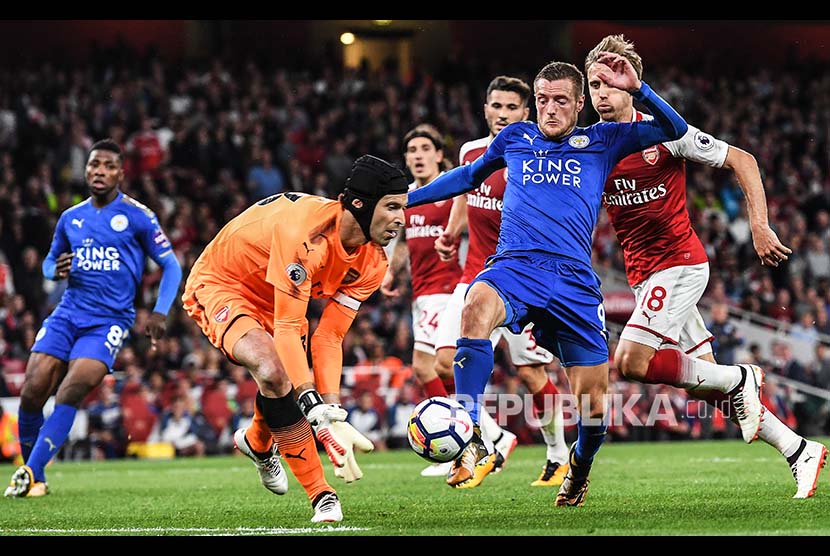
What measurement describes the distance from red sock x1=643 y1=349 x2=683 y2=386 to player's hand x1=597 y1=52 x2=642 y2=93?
6.10ft

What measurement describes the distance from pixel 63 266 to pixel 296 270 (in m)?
3.82

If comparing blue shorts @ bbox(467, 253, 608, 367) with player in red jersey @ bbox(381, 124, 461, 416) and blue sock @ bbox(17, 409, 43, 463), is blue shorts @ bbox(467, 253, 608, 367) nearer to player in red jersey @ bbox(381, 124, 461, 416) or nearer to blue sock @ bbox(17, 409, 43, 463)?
player in red jersey @ bbox(381, 124, 461, 416)

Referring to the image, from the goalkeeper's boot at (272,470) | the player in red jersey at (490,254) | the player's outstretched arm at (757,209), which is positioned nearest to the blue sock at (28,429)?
the goalkeeper's boot at (272,470)

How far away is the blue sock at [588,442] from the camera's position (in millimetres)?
6879

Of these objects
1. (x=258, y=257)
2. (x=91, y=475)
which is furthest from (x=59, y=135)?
(x=258, y=257)

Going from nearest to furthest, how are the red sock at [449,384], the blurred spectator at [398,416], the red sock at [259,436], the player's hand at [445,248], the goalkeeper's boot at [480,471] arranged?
the red sock at [259,436] → the player's hand at [445,248] → the goalkeeper's boot at [480,471] → the red sock at [449,384] → the blurred spectator at [398,416]

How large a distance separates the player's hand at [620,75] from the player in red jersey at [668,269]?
2.06ft

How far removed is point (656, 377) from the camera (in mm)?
7523

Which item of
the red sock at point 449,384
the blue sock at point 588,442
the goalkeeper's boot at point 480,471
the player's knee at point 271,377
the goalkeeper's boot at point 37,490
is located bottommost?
the goalkeeper's boot at point 37,490

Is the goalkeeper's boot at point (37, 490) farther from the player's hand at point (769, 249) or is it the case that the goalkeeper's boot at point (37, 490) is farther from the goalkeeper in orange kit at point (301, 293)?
the player's hand at point (769, 249)

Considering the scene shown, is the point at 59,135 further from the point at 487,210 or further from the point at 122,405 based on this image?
the point at 487,210

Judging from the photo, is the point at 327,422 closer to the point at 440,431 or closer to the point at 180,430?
the point at 440,431

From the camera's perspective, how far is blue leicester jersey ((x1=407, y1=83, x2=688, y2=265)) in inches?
258

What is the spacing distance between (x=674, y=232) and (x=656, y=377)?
95cm
